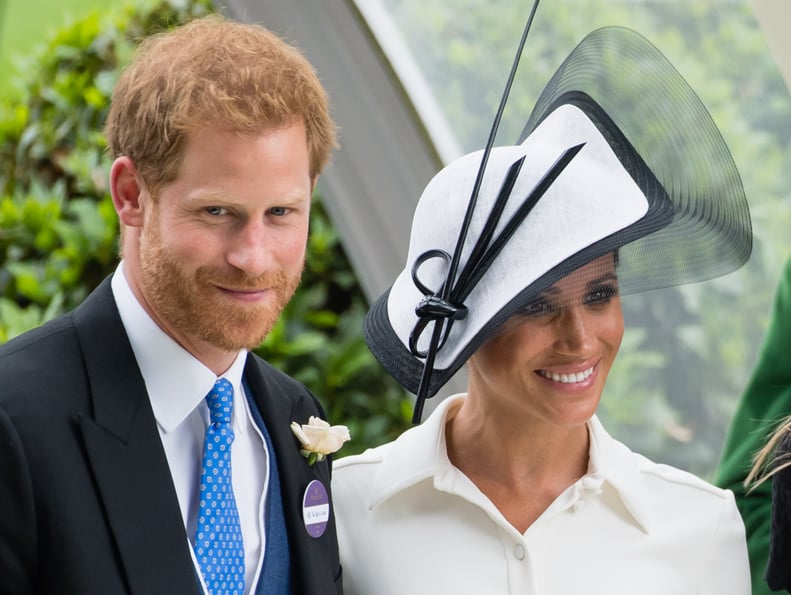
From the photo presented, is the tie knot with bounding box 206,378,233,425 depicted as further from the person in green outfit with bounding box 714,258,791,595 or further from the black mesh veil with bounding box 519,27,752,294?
the person in green outfit with bounding box 714,258,791,595

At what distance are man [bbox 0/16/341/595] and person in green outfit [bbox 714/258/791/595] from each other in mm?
923

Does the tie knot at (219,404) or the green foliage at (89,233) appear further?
the green foliage at (89,233)

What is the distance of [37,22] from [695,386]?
3368 millimetres

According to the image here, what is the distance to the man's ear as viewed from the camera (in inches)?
81.1

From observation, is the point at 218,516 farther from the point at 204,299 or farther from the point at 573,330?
the point at 573,330

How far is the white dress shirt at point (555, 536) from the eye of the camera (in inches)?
91.0

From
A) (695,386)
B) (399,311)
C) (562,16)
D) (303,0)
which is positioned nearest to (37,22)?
(303,0)

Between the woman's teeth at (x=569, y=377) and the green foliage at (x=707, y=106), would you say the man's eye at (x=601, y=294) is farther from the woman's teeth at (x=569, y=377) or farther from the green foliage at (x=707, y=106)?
the green foliage at (x=707, y=106)

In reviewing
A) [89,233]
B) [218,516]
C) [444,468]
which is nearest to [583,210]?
[444,468]

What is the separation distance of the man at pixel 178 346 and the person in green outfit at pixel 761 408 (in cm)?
92

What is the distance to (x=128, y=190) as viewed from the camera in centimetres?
208

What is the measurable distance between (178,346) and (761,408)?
48.6 inches

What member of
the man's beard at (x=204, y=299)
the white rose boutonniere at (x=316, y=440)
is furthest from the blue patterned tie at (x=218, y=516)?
the white rose boutonniere at (x=316, y=440)

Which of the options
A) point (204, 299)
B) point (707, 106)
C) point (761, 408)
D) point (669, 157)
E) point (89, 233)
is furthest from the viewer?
point (89, 233)
